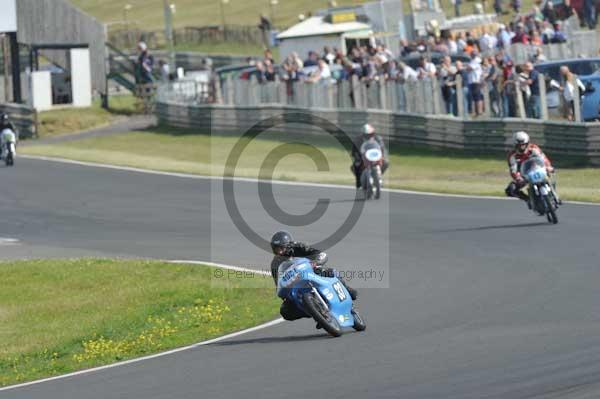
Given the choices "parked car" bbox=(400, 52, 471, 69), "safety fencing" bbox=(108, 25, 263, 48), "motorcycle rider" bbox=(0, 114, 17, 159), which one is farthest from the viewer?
"safety fencing" bbox=(108, 25, 263, 48)

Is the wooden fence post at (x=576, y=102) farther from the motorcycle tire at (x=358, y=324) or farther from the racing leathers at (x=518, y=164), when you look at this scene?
the motorcycle tire at (x=358, y=324)

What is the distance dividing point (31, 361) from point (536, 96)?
57.4 ft

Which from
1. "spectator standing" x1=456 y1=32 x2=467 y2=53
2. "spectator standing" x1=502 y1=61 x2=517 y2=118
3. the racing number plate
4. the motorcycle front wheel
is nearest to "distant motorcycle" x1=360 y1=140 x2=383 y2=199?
the motorcycle front wheel

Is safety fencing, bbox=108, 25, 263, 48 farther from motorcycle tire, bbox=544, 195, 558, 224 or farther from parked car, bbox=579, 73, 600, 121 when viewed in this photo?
motorcycle tire, bbox=544, 195, 558, 224

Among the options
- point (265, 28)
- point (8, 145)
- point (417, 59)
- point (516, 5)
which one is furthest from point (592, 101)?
point (265, 28)

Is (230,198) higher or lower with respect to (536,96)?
lower

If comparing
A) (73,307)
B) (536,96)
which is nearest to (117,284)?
(73,307)

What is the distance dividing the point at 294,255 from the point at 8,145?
2236cm

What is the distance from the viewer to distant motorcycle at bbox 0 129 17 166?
110 ft

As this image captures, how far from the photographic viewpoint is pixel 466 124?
100 feet

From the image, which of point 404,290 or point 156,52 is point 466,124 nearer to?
point 404,290

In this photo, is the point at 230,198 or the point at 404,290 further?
the point at 230,198

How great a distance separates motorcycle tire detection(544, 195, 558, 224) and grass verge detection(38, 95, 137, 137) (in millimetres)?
26691

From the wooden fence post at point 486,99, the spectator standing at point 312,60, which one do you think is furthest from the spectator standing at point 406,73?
the spectator standing at point 312,60
